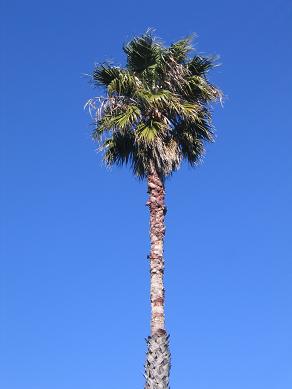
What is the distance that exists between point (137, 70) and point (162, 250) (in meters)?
5.62

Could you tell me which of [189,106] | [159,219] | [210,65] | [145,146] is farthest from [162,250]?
[210,65]

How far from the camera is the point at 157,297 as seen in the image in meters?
19.1

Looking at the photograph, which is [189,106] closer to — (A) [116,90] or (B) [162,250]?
(A) [116,90]

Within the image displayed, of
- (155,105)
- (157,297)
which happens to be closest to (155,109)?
(155,105)

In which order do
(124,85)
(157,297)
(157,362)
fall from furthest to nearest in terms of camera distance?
1. (124,85)
2. (157,297)
3. (157,362)

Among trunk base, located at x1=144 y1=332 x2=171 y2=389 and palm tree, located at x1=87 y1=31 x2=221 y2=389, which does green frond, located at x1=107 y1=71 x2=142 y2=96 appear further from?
trunk base, located at x1=144 y1=332 x2=171 y2=389

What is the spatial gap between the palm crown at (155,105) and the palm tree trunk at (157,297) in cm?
80

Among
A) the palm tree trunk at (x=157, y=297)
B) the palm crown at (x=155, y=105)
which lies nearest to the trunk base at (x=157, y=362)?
the palm tree trunk at (x=157, y=297)

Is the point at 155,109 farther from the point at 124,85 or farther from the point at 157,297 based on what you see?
the point at 157,297

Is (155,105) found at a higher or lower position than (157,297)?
higher

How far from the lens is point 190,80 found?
22.5 metres

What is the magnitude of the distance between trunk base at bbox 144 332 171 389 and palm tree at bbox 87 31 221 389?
12.5 feet

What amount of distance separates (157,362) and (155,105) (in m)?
7.05

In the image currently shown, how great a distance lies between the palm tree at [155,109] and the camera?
70.3 ft
